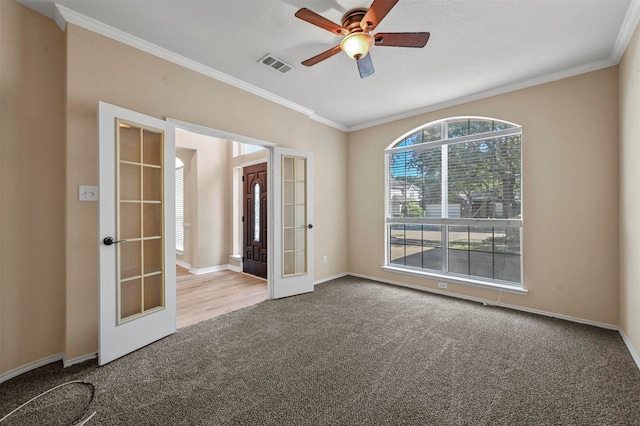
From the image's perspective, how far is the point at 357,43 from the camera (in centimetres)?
198

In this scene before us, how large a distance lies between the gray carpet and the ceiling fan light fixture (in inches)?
96.7

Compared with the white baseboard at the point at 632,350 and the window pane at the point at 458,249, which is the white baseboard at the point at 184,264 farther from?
the white baseboard at the point at 632,350

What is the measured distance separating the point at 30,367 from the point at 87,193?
1.42m

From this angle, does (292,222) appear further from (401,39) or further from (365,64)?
(401,39)

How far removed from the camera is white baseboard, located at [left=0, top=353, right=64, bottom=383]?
1.95 meters

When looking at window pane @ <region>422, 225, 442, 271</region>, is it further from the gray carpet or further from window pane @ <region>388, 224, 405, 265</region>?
the gray carpet

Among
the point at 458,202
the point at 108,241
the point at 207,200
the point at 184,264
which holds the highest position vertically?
the point at 207,200

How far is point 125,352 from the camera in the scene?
2.27m

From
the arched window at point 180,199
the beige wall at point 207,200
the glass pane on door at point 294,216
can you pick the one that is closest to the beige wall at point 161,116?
the glass pane on door at point 294,216

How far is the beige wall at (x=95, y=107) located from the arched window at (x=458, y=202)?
2.36 meters

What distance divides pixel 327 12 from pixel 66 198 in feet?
8.47

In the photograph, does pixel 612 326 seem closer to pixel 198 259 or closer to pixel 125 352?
pixel 125 352

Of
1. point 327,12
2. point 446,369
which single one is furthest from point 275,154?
point 446,369

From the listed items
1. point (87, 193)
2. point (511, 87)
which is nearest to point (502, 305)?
point (511, 87)
